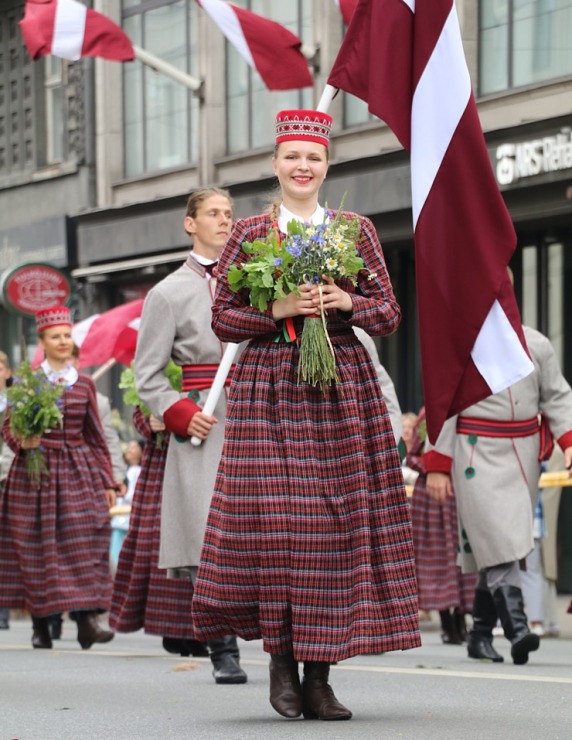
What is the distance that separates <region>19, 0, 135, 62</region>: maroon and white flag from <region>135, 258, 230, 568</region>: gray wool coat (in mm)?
7926

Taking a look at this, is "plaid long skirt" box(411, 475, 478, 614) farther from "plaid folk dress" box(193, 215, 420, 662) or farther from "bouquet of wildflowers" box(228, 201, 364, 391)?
"bouquet of wildflowers" box(228, 201, 364, 391)

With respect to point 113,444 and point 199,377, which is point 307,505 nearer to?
point 199,377

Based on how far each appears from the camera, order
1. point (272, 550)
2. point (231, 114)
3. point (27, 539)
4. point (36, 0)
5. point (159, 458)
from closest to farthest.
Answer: point (272, 550)
point (159, 458)
point (27, 539)
point (36, 0)
point (231, 114)

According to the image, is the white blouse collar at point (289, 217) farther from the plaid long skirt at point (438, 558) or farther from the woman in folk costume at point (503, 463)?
the plaid long skirt at point (438, 558)

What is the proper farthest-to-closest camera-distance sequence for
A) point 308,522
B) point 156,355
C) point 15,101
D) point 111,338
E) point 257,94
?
point 15,101 < point 257,94 < point 111,338 < point 156,355 < point 308,522

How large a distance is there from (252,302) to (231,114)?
1706 cm

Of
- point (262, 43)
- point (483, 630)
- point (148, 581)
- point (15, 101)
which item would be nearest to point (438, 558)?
point (483, 630)

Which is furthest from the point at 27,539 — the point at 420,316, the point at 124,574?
the point at 420,316

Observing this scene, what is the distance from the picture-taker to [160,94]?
25.3 m

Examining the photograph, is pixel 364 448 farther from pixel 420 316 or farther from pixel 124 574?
pixel 124 574

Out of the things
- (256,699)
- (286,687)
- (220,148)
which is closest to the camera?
(286,687)

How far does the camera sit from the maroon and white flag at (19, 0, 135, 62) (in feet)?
54.5

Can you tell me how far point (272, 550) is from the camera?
669cm

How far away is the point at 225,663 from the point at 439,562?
4.87 metres
